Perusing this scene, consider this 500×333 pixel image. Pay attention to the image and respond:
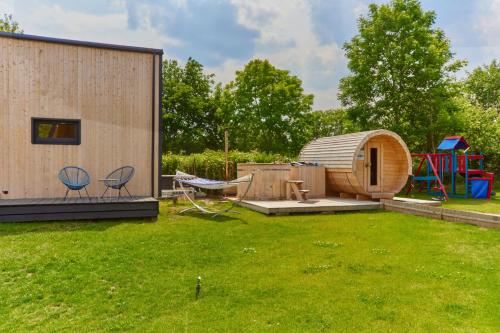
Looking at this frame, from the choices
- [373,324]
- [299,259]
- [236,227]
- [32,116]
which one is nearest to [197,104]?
[32,116]

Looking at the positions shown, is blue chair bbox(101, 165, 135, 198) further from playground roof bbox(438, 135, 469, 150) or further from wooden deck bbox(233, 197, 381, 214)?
playground roof bbox(438, 135, 469, 150)

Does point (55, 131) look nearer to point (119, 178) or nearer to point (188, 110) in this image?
point (119, 178)

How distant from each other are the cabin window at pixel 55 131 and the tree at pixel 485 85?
38719mm

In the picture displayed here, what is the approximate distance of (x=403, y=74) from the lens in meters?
19.3

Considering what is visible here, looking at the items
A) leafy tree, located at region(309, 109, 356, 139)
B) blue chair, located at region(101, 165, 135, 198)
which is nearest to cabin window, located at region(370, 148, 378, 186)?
blue chair, located at region(101, 165, 135, 198)

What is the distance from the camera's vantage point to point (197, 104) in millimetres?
31891

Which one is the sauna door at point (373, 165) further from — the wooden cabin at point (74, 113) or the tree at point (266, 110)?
the tree at point (266, 110)

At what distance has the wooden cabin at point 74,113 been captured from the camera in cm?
867

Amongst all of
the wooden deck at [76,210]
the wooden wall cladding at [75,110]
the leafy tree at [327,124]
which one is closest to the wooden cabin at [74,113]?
the wooden wall cladding at [75,110]

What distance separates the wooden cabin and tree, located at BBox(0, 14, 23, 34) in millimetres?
22615

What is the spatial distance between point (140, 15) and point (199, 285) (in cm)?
931

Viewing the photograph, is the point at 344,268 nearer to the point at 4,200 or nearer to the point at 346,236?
the point at 346,236

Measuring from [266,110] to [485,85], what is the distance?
24498mm

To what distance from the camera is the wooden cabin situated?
867cm
